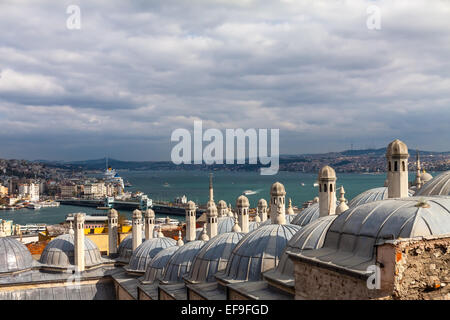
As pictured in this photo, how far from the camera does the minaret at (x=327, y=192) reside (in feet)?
40.5

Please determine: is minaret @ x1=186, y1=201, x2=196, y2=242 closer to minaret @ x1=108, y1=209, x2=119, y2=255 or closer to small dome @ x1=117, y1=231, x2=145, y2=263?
small dome @ x1=117, y1=231, x2=145, y2=263

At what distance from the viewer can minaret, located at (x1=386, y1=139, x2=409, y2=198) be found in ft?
35.9

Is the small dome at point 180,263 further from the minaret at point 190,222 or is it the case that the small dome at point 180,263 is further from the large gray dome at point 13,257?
the large gray dome at point 13,257

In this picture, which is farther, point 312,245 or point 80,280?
point 80,280

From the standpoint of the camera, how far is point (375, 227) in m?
7.44

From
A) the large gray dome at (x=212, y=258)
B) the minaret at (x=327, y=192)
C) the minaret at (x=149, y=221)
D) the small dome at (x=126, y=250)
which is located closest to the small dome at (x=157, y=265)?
the large gray dome at (x=212, y=258)

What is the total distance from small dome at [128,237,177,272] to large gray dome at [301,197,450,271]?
1108cm

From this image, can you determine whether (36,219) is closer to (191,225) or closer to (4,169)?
(191,225)

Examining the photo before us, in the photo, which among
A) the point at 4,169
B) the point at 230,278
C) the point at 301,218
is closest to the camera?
the point at 230,278

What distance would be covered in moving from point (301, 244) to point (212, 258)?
14.0 feet

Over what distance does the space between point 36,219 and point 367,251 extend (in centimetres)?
8532

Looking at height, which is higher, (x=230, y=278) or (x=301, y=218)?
(x=301, y=218)
